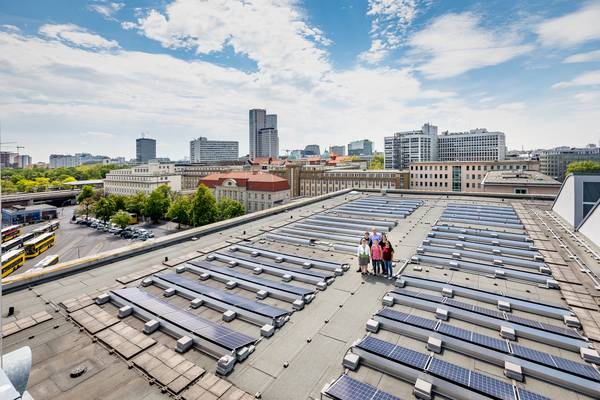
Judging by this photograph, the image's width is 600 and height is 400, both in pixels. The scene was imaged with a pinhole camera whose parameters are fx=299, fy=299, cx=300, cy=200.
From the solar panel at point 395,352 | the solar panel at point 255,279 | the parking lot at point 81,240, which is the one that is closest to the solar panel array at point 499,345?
the solar panel at point 395,352

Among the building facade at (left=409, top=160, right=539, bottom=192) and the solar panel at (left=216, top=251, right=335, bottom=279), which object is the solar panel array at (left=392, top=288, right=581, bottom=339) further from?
the building facade at (left=409, top=160, right=539, bottom=192)

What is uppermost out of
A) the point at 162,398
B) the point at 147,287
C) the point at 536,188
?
the point at 536,188

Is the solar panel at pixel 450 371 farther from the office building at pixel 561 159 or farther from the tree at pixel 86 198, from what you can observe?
the office building at pixel 561 159

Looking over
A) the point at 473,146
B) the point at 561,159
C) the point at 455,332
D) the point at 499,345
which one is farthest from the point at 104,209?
the point at 561,159

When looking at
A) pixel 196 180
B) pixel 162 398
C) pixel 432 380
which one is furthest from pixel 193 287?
pixel 196 180

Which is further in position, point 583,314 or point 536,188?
point 536,188

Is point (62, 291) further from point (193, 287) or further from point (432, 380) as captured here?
point (432, 380)

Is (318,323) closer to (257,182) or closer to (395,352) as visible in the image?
(395,352)

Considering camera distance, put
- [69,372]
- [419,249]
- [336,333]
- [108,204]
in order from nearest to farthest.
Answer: [69,372], [336,333], [419,249], [108,204]
